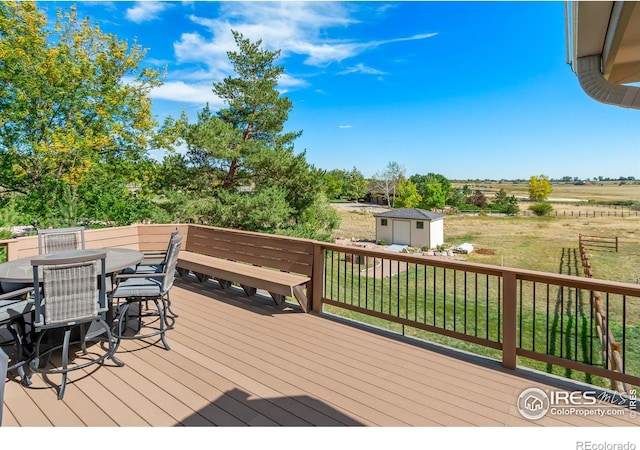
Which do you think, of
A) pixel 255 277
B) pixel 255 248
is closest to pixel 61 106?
pixel 255 248

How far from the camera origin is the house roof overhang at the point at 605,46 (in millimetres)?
2066

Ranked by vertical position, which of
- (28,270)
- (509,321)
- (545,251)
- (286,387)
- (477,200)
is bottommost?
(545,251)

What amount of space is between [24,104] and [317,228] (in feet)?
30.9

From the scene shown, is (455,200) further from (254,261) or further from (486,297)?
(486,297)

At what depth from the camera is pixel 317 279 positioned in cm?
399

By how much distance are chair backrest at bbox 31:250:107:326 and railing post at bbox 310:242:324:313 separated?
2.18 meters

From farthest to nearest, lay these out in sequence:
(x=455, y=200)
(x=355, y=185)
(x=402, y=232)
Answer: (x=355, y=185) < (x=455, y=200) < (x=402, y=232)

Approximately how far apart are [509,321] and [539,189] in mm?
63618

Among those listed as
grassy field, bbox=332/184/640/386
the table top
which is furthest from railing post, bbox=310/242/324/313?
the table top

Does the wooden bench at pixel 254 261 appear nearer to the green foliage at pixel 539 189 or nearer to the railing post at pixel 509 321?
the railing post at pixel 509 321

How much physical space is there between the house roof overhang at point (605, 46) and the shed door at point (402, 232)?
20775 mm

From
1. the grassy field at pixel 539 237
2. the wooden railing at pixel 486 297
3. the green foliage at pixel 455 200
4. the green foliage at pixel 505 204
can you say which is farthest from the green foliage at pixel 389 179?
the wooden railing at pixel 486 297

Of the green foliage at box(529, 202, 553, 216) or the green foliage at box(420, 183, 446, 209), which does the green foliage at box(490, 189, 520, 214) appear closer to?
the green foliage at box(529, 202, 553, 216)

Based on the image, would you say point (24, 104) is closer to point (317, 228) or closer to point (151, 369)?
point (317, 228)
